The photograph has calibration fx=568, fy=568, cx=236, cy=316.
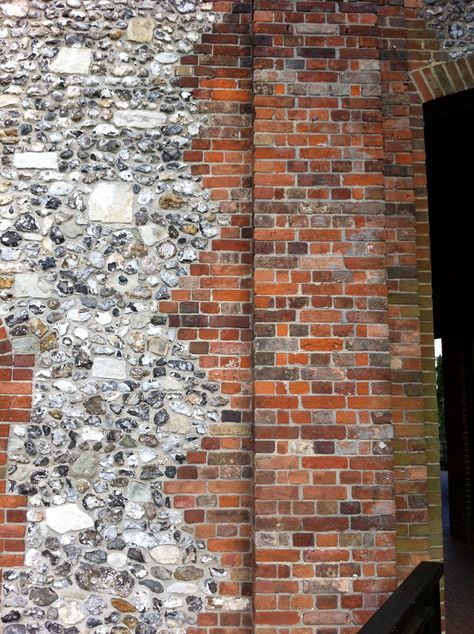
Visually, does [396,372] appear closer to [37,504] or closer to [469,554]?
[37,504]

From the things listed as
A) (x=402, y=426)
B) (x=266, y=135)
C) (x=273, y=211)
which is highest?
(x=266, y=135)

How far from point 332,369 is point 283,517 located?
0.85 metres

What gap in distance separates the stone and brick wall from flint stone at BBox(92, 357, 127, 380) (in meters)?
0.02

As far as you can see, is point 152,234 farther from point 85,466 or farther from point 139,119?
point 85,466

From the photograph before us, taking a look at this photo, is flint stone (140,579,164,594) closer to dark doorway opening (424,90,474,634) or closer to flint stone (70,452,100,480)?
flint stone (70,452,100,480)

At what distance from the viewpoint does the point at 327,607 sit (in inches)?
117

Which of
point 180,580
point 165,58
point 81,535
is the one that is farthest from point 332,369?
point 165,58

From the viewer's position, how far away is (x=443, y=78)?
376 cm

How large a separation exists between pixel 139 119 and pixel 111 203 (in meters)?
0.58

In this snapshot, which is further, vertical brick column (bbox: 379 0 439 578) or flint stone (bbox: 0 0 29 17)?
flint stone (bbox: 0 0 29 17)

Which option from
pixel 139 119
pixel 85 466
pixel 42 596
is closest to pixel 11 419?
pixel 85 466

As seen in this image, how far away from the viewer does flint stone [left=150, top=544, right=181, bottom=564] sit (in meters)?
3.16

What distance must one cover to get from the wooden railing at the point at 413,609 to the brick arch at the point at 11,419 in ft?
6.94

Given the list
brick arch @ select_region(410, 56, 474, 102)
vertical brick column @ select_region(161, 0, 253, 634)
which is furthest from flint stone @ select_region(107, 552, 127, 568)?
brick arch @ select_region(410, 56, 474, 102)
